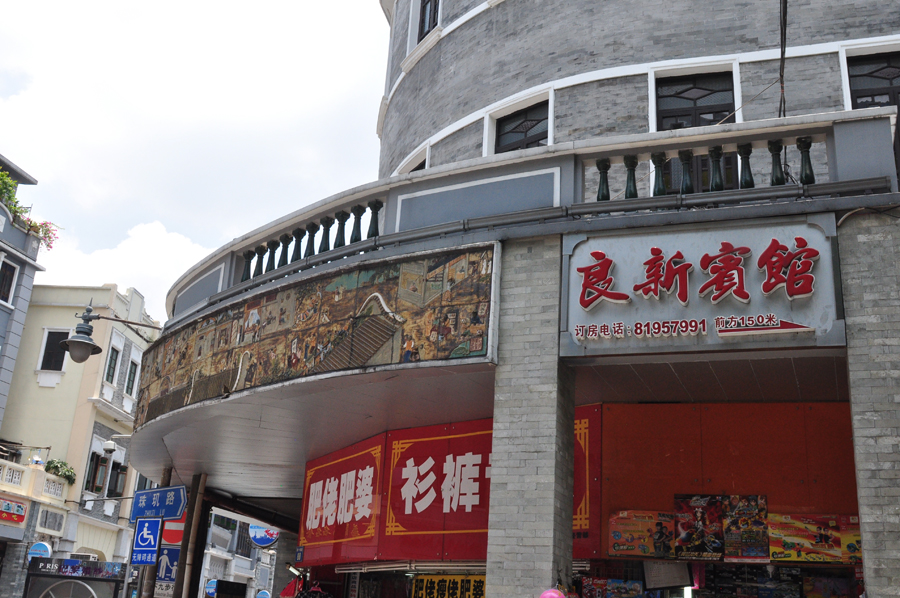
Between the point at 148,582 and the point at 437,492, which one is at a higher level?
the point at 437,492

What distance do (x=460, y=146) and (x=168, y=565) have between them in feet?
31.0

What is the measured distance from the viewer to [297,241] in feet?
37.7

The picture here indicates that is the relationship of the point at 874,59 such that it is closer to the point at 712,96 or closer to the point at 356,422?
the point at 712,96

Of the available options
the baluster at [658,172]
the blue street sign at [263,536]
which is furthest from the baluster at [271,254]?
the blue street sign at [263,536]

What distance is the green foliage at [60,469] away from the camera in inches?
1166

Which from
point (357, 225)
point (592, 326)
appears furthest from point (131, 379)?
point (592, 326)

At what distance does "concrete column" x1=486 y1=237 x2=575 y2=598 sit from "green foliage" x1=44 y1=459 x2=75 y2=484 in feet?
84.2

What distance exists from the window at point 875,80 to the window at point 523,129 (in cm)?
436

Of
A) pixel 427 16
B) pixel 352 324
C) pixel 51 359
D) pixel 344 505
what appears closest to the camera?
pixel 352 324

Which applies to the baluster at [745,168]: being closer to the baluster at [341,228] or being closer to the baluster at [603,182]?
the baluster at [603,182]

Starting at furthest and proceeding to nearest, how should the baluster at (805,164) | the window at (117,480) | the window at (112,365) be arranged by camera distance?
the window at (117,480) < the window at (112,365) < the baluster at (805,164)

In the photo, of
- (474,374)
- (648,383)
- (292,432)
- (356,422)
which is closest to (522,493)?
(474,374)

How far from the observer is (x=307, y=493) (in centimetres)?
1563

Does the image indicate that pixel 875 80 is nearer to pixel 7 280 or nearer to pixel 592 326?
pixel 592 326
